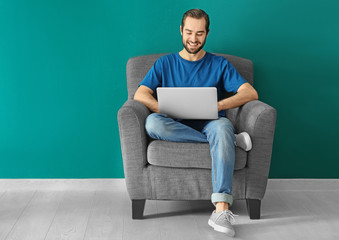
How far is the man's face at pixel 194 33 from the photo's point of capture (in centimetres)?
229

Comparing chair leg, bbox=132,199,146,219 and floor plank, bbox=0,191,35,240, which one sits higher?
chair leg, bbox=132,199,146,219

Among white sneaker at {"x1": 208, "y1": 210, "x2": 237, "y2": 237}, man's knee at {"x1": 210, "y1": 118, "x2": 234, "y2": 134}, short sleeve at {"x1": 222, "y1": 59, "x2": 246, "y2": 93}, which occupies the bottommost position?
white sneaker at {"x1": 208, "y1": 210, "x2": 237, "y2": 237}

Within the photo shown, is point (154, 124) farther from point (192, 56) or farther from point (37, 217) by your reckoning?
point (37, 217)

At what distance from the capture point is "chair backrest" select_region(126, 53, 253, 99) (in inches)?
98.3

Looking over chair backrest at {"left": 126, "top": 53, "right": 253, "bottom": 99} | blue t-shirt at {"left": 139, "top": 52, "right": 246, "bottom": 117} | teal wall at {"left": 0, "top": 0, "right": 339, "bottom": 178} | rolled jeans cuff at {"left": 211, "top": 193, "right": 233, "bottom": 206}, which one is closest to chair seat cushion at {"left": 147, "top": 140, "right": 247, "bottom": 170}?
rolled jeans cuff at {"left": 211, "top": 193, "right": 233, "bottom": 206}

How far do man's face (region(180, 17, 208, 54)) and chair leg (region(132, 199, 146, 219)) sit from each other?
93 centimetres

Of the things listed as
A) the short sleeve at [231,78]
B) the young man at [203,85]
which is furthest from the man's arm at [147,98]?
the short sleeve at [231,78]

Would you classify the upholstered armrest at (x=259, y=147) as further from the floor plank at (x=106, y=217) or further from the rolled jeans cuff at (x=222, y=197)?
the floor plank at (x=106, y=217)

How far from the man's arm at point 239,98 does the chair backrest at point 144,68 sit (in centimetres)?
20

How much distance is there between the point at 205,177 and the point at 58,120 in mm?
1158

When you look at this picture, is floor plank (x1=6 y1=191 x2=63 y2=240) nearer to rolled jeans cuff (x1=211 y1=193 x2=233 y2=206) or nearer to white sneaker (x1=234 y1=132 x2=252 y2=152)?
rolled jeans cuff (x1=211 y1=193 x2=233 y2=206)

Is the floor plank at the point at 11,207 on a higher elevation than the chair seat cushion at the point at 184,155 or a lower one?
lower

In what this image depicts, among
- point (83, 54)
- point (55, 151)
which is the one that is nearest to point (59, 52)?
point (83, 54)

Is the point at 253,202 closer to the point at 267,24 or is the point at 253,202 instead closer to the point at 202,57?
the point at 202,57
